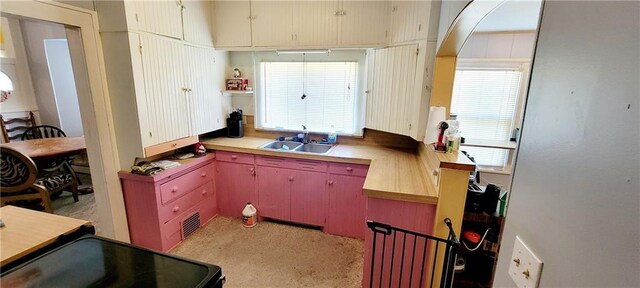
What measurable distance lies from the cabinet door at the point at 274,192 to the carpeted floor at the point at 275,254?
0.53 feet

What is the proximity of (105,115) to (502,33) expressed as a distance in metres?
4.35

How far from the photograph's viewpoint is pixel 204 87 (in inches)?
120

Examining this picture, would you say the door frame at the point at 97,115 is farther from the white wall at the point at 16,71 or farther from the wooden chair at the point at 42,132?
the white wall at the point at 16,71

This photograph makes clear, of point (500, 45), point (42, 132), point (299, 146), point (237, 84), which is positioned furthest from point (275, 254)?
point (42, 132)

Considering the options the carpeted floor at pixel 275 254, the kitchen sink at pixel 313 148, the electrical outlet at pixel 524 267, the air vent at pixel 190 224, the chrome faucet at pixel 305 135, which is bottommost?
the carpeted floor at pixel 275 254

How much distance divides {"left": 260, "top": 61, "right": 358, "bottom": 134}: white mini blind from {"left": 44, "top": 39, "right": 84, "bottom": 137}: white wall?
330cm

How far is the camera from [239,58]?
3451 mm

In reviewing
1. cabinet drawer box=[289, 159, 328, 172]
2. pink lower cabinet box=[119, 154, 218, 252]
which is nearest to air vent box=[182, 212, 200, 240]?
pink lower cabinet box=[119, 154, 218, 252]

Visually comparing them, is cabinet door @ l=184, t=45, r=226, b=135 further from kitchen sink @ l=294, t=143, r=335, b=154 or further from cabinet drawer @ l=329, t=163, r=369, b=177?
cabinet drawer @ l=329, t=163, r=369, b=177

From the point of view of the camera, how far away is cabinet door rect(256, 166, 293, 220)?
2992 mm

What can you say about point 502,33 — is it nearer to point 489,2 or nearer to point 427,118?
point 427,118

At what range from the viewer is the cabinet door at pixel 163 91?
2.35 m

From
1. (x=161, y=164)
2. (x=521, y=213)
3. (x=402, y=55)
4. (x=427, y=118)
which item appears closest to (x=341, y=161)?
(x=427, y=118)

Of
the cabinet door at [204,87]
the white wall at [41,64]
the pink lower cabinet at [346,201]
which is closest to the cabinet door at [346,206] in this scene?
the pink lower cabinet at [346,201]
